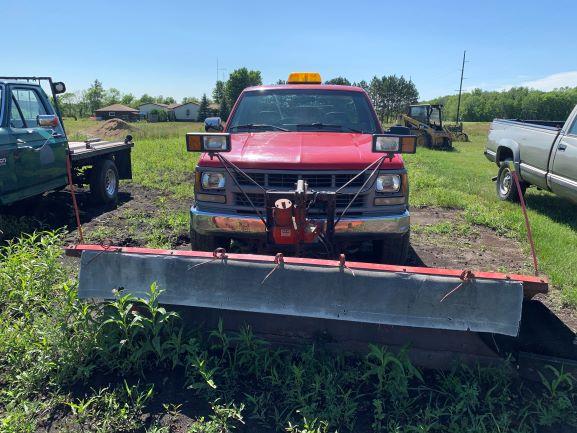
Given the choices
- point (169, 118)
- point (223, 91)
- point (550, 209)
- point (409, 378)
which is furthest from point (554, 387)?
point (169, 118)

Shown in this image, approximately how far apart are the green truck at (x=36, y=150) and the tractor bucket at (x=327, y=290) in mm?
2420

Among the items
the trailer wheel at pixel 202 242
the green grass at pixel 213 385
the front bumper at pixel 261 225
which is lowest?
the green grass at pixel 213 385

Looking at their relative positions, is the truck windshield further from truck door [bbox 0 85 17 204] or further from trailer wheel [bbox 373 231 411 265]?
truck door [bbox 0 85 17 204]

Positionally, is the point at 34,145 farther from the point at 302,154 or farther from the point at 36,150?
the point at 302,154

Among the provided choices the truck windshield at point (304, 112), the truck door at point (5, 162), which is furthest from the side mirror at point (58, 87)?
the truck windshield at point (304, 112)

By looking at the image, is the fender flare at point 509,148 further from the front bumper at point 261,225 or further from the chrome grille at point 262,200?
the chrome grille at point 262,200

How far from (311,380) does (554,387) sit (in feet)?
4.98

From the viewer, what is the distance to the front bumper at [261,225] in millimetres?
3533

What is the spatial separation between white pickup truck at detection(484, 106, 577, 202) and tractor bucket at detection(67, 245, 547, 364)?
4.08m

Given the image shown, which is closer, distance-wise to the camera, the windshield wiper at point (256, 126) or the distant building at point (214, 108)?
the windshield wiper at point (256, 126)

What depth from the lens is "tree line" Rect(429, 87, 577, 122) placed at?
7262cm

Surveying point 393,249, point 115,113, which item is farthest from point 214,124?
point 115,113

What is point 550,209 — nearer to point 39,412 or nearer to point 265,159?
point 265,159

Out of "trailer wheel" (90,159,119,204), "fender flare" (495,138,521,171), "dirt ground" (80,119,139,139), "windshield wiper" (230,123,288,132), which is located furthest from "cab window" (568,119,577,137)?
"dirt ground" (80,119,139,139)
